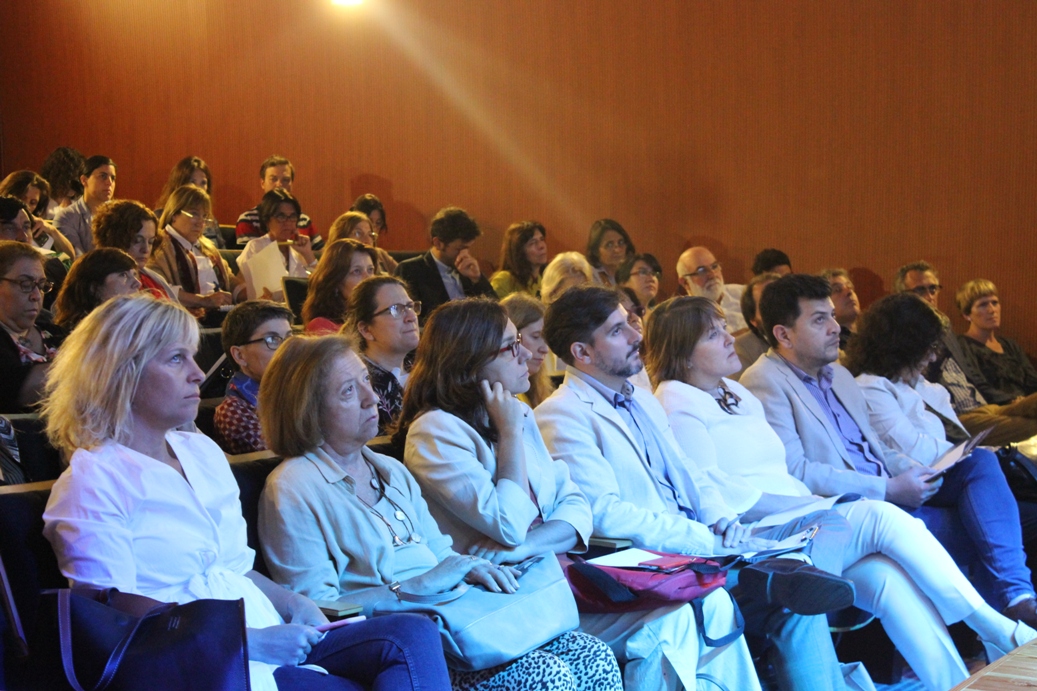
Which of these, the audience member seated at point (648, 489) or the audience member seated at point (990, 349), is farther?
the audience member seated at point (990, 349)

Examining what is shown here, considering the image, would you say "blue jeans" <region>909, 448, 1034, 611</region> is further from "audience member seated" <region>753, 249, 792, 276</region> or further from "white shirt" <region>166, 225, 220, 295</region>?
"white shirt" <region>166, 225, 220, 295</region>

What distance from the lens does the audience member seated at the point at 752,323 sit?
4.42 m

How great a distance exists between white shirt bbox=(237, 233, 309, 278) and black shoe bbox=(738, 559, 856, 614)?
361cm

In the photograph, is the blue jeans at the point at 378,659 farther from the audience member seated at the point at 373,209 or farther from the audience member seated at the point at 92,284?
the audience member seated at the point at 373,209

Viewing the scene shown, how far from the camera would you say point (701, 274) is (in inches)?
218

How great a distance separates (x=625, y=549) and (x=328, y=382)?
2.58 ft

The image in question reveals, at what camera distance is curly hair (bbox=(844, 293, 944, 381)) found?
12.5 ft

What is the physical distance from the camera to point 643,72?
6.21 m

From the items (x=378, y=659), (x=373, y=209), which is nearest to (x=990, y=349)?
(x=373, y=209)

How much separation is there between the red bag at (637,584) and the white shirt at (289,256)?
3.52 metres

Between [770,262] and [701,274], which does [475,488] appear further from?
[770,262]

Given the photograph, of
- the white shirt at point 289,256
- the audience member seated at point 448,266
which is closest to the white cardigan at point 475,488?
the audience member seated at point 448,266

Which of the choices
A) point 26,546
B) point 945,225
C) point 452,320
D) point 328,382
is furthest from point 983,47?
point 26,546

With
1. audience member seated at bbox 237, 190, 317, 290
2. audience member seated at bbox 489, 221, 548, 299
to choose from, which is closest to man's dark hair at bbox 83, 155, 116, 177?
audience member seated at bbox 237, 190, 317, 290
